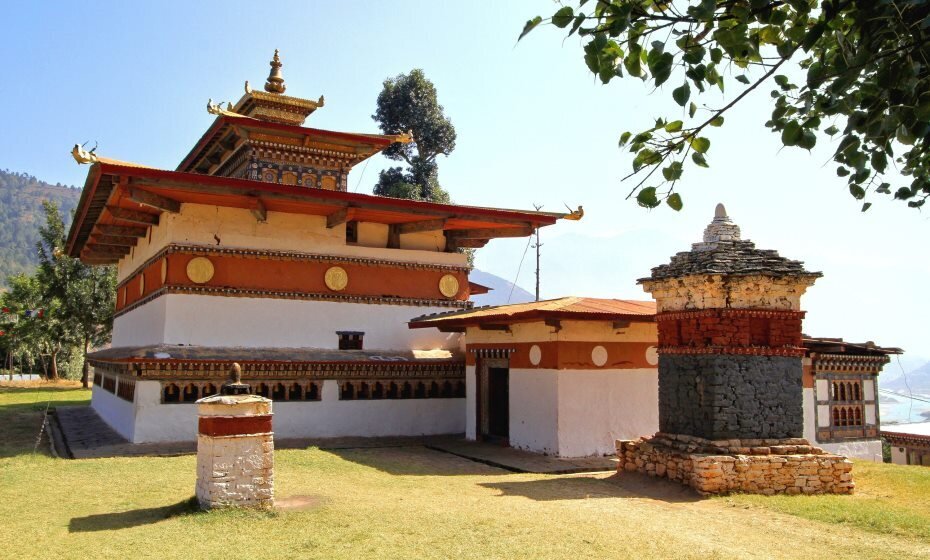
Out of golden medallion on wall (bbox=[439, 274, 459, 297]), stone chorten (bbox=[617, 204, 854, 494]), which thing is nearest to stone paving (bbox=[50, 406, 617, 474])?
stone chorten (bbox=[617, 204, 854, 494])

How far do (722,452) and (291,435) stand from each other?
28.3 feet

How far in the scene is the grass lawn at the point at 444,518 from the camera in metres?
5.97

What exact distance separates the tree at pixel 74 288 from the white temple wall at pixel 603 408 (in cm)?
2668

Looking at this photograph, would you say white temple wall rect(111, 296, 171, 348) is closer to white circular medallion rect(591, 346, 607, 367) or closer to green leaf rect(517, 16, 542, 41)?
white circular medallion rect(591, 346, 607, 367)

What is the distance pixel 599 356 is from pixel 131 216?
34.6 feet

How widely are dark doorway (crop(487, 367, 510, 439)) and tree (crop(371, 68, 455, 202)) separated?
60.0 feet

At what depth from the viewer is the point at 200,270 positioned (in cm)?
1457

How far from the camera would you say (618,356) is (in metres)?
12.9

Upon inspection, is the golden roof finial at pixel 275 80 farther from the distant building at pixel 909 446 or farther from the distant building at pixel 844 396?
the distant building at pixel 909 446

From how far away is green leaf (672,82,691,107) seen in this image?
11.1 ft

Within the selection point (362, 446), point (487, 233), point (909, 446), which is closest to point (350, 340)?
point (362, 446)

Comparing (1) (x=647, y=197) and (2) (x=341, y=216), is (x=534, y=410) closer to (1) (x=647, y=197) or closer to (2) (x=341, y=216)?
(2) (x=341, y=216)

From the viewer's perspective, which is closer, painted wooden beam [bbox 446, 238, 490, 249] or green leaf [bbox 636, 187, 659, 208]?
green leaf [bbox 636, 187, 659, 208]

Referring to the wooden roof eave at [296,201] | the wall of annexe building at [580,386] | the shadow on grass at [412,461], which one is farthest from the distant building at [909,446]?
the shadow on grass at [412,461]
